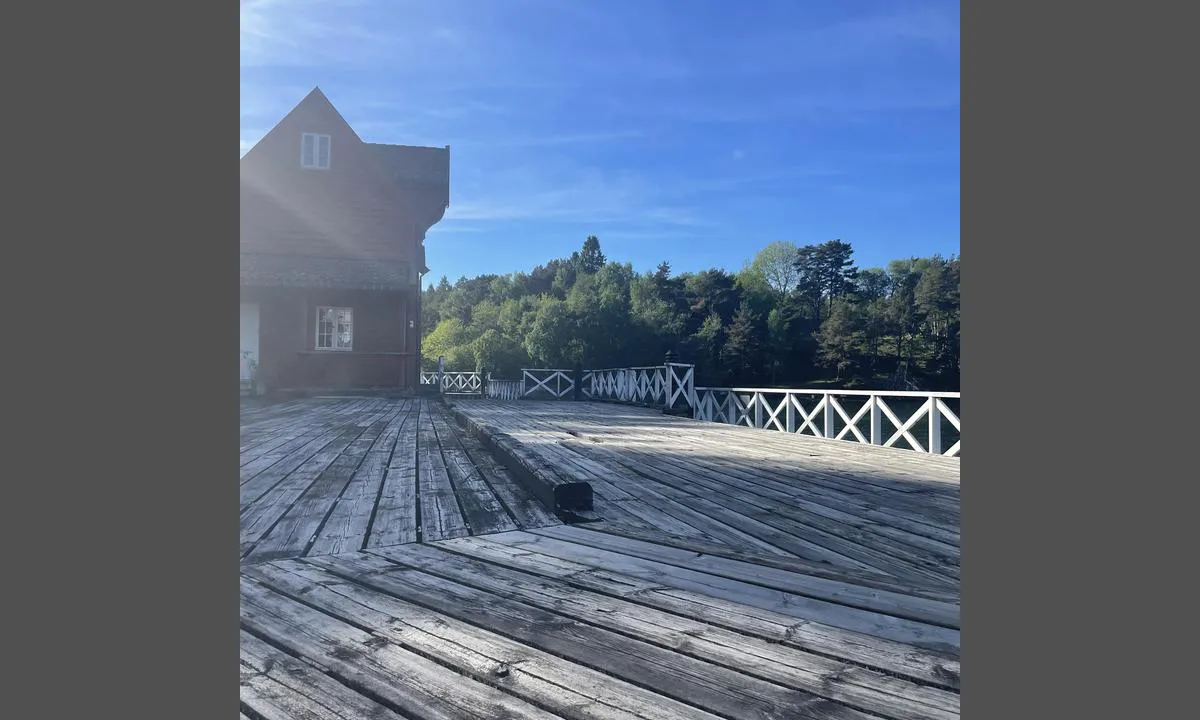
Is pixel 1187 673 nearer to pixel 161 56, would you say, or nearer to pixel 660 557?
pixel 161 56

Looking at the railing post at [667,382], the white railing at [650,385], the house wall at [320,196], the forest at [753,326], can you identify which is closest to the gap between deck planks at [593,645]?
the white railing at [650,385]

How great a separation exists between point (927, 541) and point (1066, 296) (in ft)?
7.21

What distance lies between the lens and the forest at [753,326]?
2789 cm

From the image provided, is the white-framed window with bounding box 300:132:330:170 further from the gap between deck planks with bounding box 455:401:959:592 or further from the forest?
the gap between deck planks with bounding box 455:401:959:592

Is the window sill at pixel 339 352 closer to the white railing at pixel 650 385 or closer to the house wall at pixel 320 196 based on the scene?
the house wall at pixel 320 196

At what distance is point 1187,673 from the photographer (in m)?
0.60

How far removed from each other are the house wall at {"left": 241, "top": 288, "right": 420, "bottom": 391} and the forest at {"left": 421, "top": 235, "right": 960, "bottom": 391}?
1127 cm

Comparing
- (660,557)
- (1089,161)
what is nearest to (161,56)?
(1089,161)

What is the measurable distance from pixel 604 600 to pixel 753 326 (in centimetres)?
3285

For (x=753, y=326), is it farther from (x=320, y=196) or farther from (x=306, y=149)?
(x=306, y=149)

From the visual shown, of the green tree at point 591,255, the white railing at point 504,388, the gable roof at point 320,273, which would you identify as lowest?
the white railing at point 504,388

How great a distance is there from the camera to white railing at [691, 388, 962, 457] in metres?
5.91

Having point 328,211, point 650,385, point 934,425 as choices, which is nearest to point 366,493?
point 934,425

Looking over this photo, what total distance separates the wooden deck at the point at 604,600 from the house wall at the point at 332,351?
1009cm
